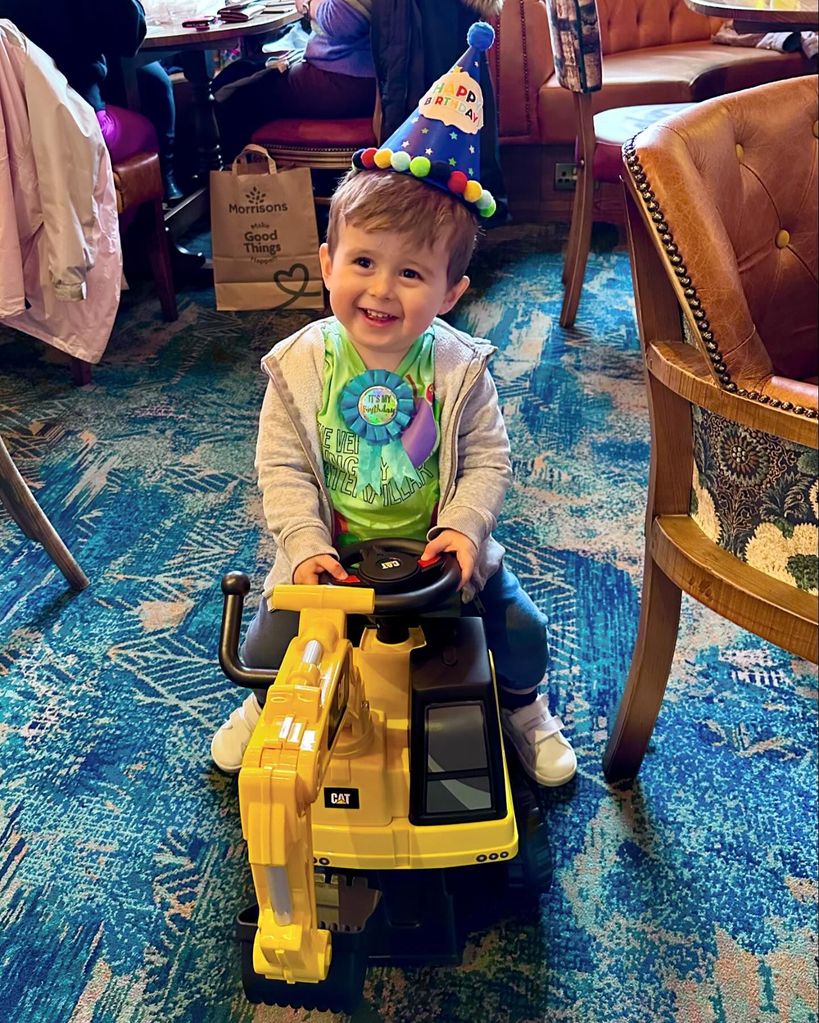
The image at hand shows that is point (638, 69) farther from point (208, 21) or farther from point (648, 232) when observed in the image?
point (648, 232)

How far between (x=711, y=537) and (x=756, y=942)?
489 mm

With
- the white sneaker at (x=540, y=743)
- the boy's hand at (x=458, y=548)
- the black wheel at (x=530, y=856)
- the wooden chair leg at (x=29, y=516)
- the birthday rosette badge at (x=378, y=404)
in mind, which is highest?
the birthday rosette badge at (x=378, y=404)

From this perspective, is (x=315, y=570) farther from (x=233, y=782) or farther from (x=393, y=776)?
(x=233, y=782)

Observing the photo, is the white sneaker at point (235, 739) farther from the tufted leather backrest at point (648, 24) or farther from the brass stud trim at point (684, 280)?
the tufted leather backrest at point (648, 24)

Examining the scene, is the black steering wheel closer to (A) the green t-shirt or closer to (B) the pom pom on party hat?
(A) the green t-shirt

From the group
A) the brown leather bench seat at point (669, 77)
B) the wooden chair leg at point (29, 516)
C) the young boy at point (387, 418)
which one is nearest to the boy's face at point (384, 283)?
the young boy at point (387, 418)

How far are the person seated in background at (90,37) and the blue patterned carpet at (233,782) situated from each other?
0.83 metres

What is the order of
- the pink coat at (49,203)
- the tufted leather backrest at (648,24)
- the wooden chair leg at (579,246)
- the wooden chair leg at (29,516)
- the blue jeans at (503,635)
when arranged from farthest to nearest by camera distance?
the tufted leather backrest at (648,24)
the wooden chair leg at (579,246)
the pink coat at (49,203)
the wooden chair leg at (29,516)
the blue jeans at (503,635)

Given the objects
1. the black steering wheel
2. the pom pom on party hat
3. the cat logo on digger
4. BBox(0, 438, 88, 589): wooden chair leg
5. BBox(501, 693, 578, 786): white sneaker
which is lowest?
BBox(501, 693, 578, 786): white sneaker

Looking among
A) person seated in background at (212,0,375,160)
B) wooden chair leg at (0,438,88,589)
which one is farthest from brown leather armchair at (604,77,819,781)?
person seated in background at (212,0,375,160)

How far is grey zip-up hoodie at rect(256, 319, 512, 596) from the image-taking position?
1154 millimetres

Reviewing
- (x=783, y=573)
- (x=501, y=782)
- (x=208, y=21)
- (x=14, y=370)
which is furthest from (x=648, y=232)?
(x=208, y=21)

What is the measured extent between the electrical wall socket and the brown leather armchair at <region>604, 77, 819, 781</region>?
7.80 feet

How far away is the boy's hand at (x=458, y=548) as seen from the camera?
1.08 meters
